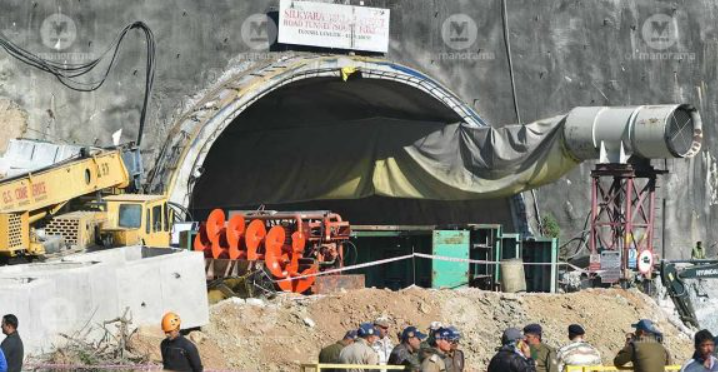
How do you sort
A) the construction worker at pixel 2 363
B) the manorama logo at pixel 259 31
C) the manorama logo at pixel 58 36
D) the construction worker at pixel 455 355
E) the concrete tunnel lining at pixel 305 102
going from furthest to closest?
the manorama logo at pixel 259 31
the concrete tunnel lining at pixel 305 102
the manorama logo at pixel 58 36
the construction worker at pixel 455 355
the construction worker at pixel 2 363

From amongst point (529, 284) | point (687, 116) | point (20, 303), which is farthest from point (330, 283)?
point (20, 303)

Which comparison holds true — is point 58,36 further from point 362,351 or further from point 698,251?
point 698,251

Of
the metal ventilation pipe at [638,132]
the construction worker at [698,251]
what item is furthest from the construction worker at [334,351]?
the construction worker at [698,251]

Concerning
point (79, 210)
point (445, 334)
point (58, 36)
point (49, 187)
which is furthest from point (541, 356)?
point (58, 36)

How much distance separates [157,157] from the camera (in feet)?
97.8

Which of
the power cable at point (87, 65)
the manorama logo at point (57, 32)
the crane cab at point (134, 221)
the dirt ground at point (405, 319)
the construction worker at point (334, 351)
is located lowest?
the dirt ground at point (405, 319)

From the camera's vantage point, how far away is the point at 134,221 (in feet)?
81.2

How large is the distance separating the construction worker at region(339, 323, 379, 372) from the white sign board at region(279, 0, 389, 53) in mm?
18706

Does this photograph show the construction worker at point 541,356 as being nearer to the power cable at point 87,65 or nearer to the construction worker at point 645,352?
the construction worker at point 645,352

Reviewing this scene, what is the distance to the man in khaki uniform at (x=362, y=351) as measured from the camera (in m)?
13.8

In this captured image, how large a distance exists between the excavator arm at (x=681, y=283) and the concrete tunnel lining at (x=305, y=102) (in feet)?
24.0

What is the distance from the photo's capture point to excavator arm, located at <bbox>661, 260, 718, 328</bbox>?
2792 cm

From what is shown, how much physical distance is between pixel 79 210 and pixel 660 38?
19.1 metres

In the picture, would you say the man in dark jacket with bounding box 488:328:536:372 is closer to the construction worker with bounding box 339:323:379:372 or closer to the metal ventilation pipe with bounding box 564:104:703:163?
the construction worker with bounding box 339:323:379:372
